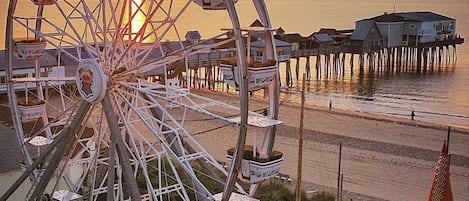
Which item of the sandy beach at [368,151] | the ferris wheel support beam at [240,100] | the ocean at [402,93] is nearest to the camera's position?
the ferris wheel support beam at [240,100]

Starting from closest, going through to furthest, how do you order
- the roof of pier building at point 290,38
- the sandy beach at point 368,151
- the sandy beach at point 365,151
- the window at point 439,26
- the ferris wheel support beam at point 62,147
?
the ferris wheel support beam at point 62,147 < the sandy beach at point 365,151 < the sandy beach at point 368,151 < the roof of pier building at point 290,38 < the window at point 439,26

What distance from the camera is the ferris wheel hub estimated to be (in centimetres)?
1130

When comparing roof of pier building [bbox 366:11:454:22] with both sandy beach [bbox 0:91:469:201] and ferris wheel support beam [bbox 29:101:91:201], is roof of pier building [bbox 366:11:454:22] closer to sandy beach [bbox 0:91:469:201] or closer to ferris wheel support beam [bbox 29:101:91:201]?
sandy beach [bbox 0:91:469:201]

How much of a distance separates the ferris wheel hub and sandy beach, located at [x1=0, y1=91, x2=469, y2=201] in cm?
520

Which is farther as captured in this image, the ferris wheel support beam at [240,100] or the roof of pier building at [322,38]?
the roof of pier building at [322,38]

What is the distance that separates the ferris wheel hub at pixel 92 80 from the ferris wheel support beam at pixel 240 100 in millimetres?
2283

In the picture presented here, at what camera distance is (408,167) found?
23141mm

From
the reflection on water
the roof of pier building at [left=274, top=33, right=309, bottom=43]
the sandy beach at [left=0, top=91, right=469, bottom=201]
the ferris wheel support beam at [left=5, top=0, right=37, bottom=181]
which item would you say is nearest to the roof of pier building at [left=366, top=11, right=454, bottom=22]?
the reflection on water

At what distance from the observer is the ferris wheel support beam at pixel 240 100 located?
1036 centimetres

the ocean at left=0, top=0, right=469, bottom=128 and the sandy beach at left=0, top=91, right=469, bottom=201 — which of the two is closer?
the sandy beach at left=0, top=91, right=469, bottom=201

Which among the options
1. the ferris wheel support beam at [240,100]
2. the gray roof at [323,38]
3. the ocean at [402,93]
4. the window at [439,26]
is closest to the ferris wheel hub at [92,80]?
the ferris wheel support beam at [240,100]

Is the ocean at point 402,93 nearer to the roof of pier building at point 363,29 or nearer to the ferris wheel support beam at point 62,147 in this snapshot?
the roof of pier building at point 363,29

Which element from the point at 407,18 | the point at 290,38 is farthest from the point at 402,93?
the point at 407,18

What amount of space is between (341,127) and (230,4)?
65.9ft
